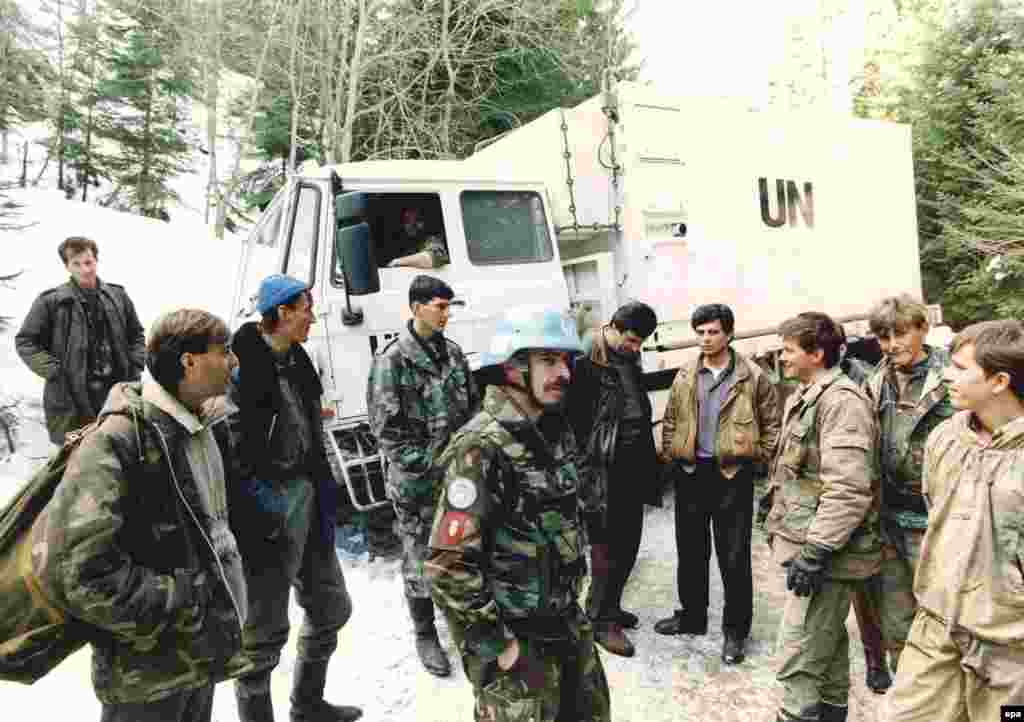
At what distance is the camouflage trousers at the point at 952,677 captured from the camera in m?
1.80

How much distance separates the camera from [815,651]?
97.7 inches

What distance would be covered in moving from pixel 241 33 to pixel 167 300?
5573mm

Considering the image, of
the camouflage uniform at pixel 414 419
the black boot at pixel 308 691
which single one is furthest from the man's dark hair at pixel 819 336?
the black boot at pixel 308 691

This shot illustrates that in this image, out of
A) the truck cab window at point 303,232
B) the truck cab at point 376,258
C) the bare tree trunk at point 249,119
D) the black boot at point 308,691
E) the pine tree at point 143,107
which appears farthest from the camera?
the pine tree at point 143,107

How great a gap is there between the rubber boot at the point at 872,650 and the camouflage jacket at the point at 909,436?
2.10ft

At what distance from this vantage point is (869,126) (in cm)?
682

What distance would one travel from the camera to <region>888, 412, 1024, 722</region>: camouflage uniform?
1.78 metres

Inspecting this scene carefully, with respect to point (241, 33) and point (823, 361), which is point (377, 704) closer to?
point (823, 361)

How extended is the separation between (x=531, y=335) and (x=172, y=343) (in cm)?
99

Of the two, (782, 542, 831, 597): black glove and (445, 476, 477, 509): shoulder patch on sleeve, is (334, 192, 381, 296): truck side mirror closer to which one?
(445, 476, 477, 509): shoulder patch on sleeve

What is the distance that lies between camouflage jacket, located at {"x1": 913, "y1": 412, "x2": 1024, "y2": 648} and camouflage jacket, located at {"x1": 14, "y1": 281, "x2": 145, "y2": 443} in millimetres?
4568

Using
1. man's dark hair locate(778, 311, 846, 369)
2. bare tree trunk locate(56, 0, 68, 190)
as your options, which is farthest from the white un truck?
bare tree trunk locate(56, 0, 68, 190)

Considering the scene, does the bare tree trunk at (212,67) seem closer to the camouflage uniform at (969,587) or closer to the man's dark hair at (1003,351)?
the man's dark hair at (1003,351)

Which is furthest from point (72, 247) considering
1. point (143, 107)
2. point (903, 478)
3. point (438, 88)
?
point (143, 107)
